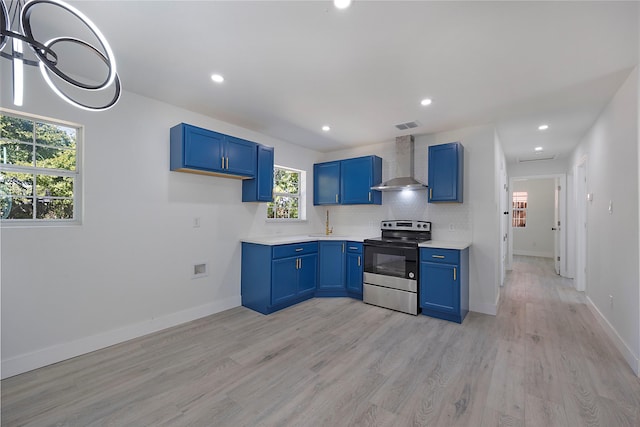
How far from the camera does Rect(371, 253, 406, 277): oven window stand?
12.1 ft

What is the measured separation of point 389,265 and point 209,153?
274 cm

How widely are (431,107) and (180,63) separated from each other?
2609mm

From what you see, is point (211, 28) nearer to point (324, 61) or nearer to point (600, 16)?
point (324, 61)

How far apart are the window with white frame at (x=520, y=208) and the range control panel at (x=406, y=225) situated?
646 cm

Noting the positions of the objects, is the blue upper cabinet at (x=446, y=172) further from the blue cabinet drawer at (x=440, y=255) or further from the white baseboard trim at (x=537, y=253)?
the white baseboard trim at (x=537, y=253)

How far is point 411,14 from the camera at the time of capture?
5.71 feet

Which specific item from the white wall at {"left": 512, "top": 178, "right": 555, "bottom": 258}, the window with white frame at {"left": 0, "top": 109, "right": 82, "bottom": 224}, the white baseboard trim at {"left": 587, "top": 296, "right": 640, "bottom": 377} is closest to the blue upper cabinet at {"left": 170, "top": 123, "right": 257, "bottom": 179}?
the window with white frame at {"left": 0, "top": 109, "right": 82, "bottom": 224}

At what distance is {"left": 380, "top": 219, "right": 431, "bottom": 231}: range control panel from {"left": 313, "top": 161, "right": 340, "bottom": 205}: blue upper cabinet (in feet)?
2.99

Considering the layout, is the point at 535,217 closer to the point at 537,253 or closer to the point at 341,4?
the point at 537,253

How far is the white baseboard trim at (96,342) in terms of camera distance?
2.22 meters

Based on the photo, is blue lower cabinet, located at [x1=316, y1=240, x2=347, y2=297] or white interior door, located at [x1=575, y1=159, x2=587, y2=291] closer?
blue lower cabinet, located at [x1=316, y1=240, x2=347, y2=297]

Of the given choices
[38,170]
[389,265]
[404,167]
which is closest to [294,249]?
[389,265]

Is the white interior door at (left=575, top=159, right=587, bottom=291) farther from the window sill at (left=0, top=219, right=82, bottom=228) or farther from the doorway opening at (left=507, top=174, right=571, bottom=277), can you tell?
the window sill at (left=0, top=219, right=82, bottom=228)

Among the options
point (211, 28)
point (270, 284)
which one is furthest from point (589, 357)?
point (211, 28)
